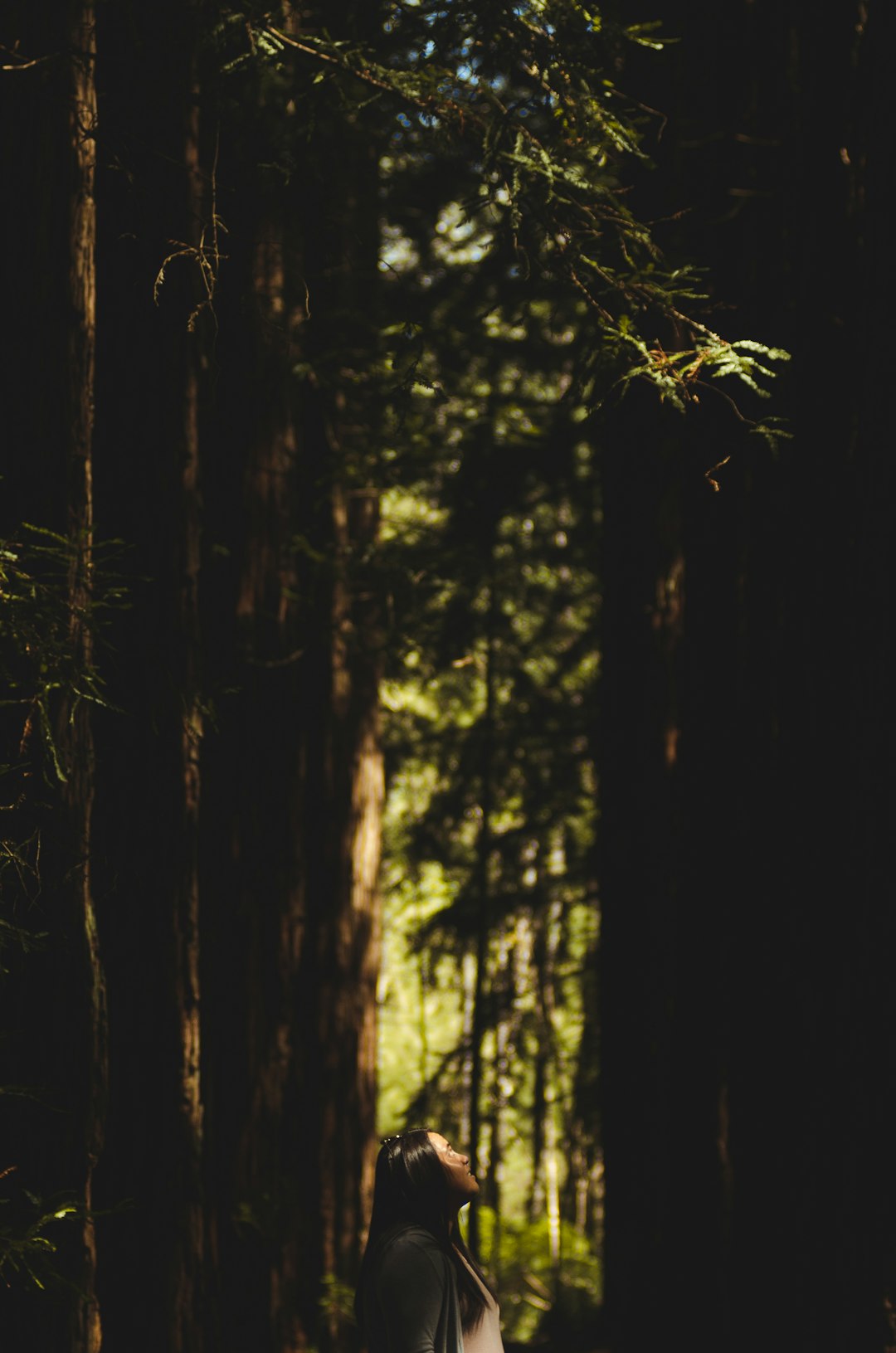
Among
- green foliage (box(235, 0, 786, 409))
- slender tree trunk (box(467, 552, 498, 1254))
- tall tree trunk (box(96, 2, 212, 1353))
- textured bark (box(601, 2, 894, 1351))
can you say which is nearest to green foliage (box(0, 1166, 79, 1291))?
tall tree trunk (box(96, 2, 212, 1353))

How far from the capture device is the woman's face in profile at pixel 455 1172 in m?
2.98

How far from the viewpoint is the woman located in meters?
2.84

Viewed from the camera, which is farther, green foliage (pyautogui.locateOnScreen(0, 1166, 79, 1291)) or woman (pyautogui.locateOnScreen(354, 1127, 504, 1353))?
green foliage (pyautogui.locateOnScreen(0, 1166, 79, 1291))

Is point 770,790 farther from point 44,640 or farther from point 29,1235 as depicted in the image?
point 29,1235

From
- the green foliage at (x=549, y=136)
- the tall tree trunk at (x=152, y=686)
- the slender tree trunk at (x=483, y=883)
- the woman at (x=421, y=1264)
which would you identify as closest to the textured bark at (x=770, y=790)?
the green foliage at (x=549, y=136)

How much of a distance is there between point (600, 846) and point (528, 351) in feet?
15.6

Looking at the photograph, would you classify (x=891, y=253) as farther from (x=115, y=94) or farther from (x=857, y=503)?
(x=115, y=94)

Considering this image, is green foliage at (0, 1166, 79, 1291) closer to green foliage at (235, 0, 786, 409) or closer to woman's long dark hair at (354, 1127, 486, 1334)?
woman's long dark hair at (354, 1127, 486, 1334)

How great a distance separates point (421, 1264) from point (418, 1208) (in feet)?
0.45

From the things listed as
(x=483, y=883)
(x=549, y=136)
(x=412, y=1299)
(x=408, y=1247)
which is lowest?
(x=412, y=1299)

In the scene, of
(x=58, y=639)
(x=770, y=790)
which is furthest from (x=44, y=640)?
(x=770, y=790)

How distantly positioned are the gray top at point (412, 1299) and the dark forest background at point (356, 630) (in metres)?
0.91

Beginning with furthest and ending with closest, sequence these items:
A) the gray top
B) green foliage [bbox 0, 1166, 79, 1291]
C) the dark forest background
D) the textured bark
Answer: the textured bark
the dark forest background
green foliage [bbox 0, 1166, 79, 1291]
the gray top

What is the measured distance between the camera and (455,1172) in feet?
9.86
